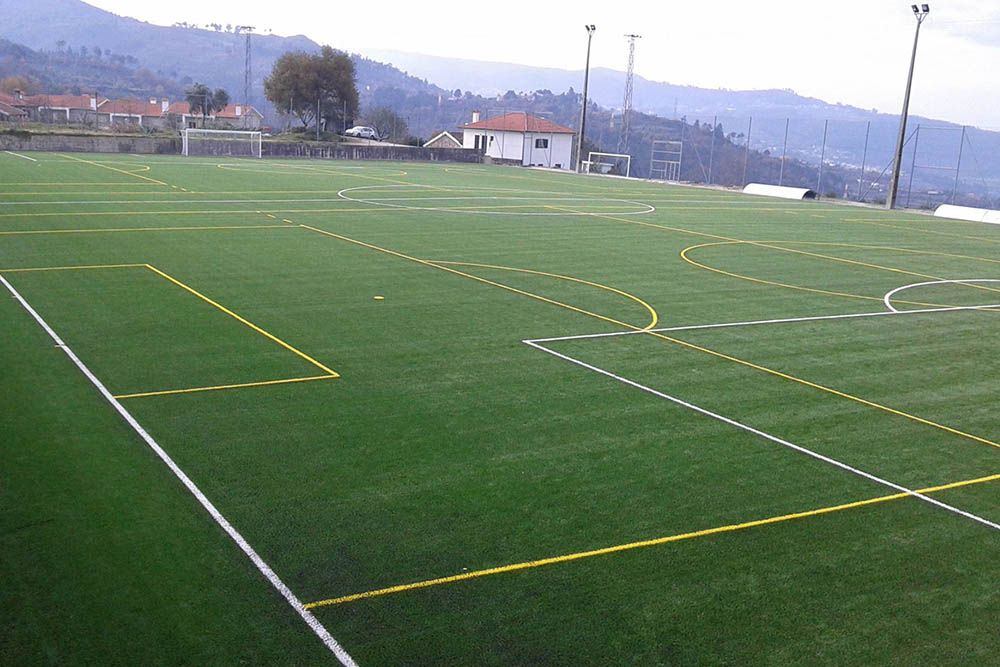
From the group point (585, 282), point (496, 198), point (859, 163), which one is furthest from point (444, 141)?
point (585, 282)

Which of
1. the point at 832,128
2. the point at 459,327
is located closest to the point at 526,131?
the point at 832,128

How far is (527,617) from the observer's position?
7.52 m

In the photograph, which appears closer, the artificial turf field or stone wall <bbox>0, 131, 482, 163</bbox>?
the artificial turf field

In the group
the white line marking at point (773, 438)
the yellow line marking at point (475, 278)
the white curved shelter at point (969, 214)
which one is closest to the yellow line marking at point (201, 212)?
the yellow line marking at point (475, 278)

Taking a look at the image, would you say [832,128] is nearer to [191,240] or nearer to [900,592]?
[191,240]

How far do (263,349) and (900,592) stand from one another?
9781 mm

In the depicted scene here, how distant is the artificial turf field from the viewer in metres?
7.41

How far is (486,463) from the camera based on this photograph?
1066cm

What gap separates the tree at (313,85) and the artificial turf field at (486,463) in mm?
72815

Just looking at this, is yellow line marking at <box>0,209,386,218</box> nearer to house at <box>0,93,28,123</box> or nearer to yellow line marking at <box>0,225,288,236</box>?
yellow line marking at <box>0,225,288,236</box>

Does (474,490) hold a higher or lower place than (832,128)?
lower

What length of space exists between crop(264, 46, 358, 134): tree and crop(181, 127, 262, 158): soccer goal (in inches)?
856

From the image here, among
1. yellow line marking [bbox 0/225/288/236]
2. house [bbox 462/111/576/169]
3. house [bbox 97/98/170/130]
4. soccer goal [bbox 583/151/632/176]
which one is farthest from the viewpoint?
house [bbox 97/98/170/130]

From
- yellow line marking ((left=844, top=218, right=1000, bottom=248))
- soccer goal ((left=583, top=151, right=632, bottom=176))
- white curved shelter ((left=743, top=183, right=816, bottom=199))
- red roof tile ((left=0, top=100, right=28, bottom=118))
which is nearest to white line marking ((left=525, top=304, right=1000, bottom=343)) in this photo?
yellow line marking ((left=844, top=218, right=1000, bottom=248))
